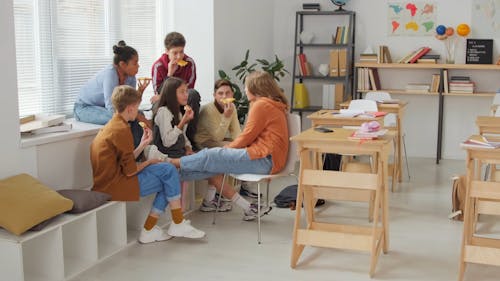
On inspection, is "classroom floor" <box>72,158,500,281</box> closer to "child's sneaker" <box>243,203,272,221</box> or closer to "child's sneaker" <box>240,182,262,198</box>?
"child's sneaker" <box>243,203,272,221</box>

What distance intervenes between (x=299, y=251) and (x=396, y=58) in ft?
13.7

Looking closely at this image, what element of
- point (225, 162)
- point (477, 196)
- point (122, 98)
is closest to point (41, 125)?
point (122, 98)

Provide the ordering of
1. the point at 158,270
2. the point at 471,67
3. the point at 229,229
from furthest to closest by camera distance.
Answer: the point at 471,67 → the point at 229,229 → the point at 158,270

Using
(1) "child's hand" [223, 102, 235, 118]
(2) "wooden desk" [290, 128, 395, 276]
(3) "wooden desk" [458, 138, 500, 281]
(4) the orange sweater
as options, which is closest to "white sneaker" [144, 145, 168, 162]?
(4) the orange sweater

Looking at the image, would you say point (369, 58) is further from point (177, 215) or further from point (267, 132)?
point (177, 215)

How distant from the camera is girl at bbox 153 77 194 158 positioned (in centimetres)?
447

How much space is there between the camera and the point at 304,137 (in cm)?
375

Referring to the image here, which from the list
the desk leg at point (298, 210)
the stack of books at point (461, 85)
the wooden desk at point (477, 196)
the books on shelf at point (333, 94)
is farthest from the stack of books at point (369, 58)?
the wooden desk at point (477, 196)

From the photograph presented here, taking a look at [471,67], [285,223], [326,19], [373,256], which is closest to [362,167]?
[285,223]

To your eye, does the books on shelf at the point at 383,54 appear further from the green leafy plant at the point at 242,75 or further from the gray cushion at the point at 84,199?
the gray cushion at the point at 84,199

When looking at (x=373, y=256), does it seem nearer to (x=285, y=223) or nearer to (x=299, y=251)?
(x=299, y=251)

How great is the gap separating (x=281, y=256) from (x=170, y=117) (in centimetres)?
126

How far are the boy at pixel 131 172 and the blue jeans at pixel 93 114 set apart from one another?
0.46 m

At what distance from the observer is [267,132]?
4.34 meters
